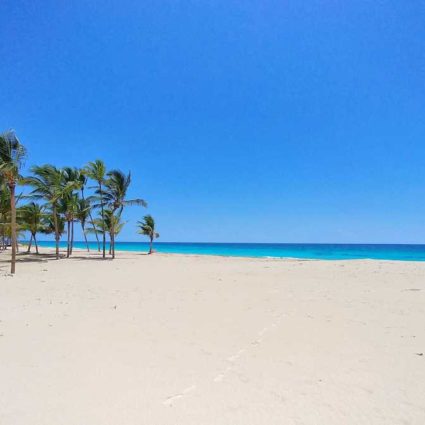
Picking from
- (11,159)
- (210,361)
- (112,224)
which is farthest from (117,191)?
(210,361)

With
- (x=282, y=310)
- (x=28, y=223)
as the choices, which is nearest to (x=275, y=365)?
(x=282, y=310)

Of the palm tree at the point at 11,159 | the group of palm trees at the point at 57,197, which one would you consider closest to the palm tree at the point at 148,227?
the group of palm trees at the point at 57,197

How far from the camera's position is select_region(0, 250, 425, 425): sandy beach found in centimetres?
319

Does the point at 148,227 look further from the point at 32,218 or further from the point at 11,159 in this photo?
the point at 11,159

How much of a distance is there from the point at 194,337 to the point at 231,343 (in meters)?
0.69

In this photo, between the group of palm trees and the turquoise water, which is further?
the turquoise water

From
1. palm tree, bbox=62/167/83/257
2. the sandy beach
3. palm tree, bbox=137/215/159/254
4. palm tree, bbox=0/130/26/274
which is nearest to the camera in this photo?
the sandy beach

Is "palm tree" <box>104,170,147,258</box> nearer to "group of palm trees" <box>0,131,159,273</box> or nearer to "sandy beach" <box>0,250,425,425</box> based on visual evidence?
"group of palm trees" <box>0,131,159,273</box>

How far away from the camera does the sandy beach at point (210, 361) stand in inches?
126

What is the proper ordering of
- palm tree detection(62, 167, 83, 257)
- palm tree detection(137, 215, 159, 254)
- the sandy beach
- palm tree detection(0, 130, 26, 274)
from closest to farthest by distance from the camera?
the sandy beach < palm tree detection(0, 130, 26, 274) < palm tree detection(62, 167, 83, 257) < palm tree detection(137, 215, 159, 254)

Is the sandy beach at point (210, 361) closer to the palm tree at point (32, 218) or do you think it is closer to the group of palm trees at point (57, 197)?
the group of palm trees at point (57, 197)

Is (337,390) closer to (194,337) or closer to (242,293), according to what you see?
(194,337)

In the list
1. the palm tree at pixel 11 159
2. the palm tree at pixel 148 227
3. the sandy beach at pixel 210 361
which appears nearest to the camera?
the sandy beach at pixel 210 361

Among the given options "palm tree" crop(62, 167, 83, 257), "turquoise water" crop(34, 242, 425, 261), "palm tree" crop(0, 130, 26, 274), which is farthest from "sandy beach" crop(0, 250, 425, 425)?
"turquoise water" crop(34, 242, 425, 261)
